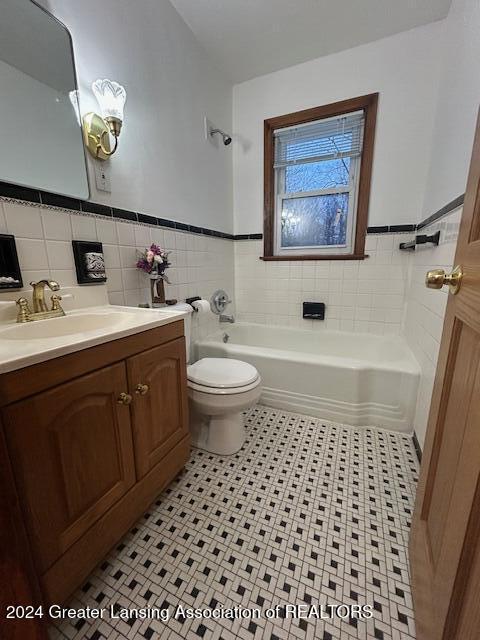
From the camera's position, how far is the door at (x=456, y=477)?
17.6 inches

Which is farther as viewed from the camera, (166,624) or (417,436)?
(417,436)

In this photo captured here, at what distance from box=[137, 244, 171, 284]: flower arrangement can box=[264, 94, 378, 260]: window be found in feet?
4.00

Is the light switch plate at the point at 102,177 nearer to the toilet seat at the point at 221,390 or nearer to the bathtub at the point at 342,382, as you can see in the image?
the toilet seat at the point at 221,390

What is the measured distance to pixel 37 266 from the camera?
0.98 meters

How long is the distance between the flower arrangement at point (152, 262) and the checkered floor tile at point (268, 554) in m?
1.01

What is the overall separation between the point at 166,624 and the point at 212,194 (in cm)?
228

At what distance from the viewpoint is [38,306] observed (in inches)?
37.0

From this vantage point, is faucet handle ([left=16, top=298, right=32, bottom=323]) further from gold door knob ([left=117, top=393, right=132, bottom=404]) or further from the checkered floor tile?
the checkered floor tile

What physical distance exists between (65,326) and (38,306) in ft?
0.36

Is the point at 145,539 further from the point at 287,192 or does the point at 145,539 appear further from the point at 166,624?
the point at 287,192

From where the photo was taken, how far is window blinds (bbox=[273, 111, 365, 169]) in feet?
6.59

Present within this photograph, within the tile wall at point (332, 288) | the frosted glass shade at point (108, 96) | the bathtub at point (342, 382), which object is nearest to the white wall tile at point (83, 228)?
the frosted glass shade at point (108, 96)

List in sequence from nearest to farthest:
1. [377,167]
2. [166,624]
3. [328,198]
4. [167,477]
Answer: [166,624] → [167,477] → [377,167] → [328,198]

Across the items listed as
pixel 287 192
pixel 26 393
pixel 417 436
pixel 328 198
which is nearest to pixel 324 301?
pixel 328 198
